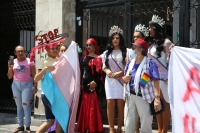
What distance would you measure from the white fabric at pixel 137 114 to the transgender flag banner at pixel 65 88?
1.24 m

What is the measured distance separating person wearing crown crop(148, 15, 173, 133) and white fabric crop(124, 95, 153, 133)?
642 millimetres

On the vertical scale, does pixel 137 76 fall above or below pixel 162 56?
below

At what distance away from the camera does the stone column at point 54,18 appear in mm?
7926

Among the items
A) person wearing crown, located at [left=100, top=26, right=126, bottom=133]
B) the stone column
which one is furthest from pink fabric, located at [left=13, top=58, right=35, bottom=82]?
person wearing crown, located at [left=100, top=26, right=126, bottom=133]

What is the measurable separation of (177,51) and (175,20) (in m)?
4.11

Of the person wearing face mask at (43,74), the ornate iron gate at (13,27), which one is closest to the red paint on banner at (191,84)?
the person wearing face mask at (43,74)

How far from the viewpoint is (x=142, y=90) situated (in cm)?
527

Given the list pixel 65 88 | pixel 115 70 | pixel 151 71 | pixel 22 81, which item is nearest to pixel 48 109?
pixel 65 88

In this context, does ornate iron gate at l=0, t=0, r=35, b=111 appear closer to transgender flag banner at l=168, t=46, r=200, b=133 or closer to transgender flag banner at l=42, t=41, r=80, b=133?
transgender flag banner at l=42, t=41, r=80, b=133

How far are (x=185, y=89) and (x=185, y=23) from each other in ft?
6.56

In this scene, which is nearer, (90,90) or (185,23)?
(185,23)

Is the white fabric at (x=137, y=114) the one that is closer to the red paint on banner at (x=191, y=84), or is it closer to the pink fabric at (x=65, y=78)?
the red paint on banner at (x=191, y=84)

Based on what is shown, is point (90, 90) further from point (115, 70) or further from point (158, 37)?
point (158, 37)

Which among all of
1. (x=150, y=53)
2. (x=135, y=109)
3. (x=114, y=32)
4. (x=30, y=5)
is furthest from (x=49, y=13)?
(x=135, y=109)
